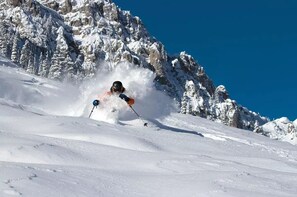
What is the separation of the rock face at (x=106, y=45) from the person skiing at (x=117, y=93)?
3615 inches

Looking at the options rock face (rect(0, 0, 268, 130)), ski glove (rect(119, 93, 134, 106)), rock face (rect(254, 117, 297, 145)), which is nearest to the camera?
ski glove (rect(119, 93, 134, 106))

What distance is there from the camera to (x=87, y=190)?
16.4ft

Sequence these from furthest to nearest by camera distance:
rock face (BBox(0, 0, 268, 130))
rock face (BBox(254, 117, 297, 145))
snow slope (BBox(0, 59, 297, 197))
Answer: rock face (BBox(254, 117, 297, 145)) < rock face (BBox(0, 0, 268, 130)) < snow slope (BBox(0, 59, 297, 197))

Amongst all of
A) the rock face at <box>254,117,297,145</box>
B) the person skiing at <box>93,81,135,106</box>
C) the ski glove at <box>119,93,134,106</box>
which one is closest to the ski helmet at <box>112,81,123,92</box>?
the person skiing at <box>93,81,135,106</box>

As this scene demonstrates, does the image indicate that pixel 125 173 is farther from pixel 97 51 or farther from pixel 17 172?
pixel 97 51

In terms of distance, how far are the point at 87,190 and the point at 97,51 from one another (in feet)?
495

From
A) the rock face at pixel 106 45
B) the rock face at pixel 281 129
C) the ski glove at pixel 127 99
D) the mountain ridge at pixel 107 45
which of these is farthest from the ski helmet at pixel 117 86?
the rock face at pixel 281 129

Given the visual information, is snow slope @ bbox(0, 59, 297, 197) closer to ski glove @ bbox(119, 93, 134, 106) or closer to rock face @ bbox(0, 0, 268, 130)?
ski glove @ bbox(119, 93, 134, 106)

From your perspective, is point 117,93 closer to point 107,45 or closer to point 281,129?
point 107,45

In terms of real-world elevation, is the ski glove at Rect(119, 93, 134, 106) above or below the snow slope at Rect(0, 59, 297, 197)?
above

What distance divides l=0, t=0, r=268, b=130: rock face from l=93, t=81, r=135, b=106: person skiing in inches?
3615

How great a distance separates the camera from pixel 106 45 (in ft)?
518

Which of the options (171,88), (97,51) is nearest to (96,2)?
(97,51)

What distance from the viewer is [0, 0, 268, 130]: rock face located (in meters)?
134
